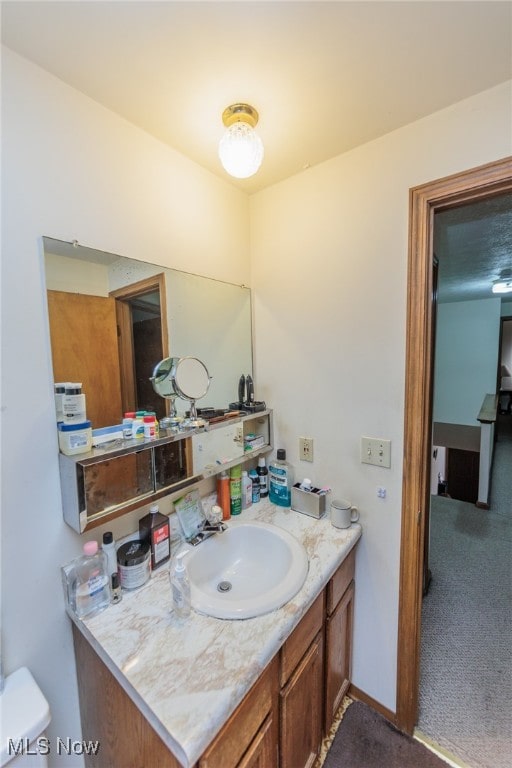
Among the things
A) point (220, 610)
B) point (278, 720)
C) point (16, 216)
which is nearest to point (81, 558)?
point (220, 610)

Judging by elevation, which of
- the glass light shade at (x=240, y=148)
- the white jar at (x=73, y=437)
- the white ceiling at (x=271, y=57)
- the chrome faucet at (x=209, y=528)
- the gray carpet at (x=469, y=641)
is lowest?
the gray carpet at (x=469, y=641)

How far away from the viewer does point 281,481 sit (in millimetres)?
1453

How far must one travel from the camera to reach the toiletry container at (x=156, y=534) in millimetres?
1040

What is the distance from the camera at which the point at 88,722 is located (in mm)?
931

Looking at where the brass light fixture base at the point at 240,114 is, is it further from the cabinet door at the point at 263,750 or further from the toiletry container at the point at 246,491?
the cabinet door at the point at 263,750

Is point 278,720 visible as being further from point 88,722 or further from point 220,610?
point 88,722

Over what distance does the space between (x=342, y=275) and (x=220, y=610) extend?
1259 mm

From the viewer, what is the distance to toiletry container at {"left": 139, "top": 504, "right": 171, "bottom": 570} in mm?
1040

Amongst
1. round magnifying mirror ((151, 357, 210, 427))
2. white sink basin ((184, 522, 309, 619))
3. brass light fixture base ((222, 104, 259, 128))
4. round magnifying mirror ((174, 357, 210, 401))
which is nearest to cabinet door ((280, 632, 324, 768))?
white sink basin ((184, 522, 309, 619))

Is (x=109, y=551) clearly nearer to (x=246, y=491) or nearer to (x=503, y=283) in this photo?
(x=246, y=491)

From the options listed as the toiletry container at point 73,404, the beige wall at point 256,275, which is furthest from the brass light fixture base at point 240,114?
the toiletry container at point 73,404

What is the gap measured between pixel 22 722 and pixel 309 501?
105 cm

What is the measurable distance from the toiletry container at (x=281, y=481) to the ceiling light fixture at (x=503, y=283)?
9.95ft

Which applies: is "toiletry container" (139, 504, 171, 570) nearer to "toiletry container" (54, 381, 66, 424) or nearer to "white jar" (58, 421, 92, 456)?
"white jar" (58, 421, 92, 456)
